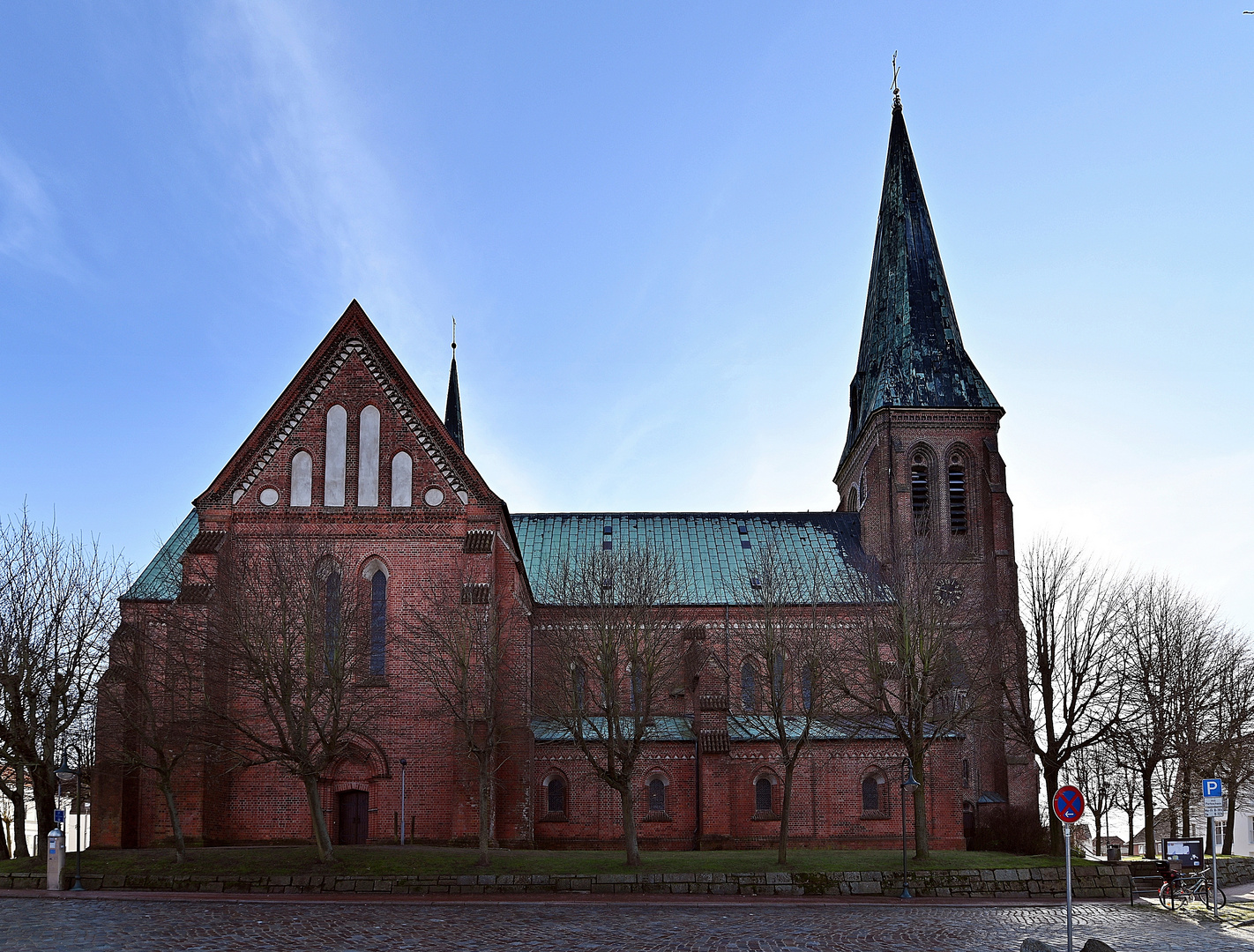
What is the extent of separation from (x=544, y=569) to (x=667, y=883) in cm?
2493

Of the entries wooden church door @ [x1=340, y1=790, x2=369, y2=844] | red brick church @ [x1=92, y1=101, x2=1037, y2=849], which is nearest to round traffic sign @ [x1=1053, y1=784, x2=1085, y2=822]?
red brick church @ [x1=92, y1=101, x2=1037, y2=849]

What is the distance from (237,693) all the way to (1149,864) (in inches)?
1143

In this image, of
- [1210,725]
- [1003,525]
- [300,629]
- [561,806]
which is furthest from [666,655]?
[1210,725]

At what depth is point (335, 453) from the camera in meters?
40.8

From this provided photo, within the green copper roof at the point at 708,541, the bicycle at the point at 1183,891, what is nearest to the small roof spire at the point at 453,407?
the green copper roof at the point at 708,541

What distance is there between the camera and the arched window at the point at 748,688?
50.4 metres

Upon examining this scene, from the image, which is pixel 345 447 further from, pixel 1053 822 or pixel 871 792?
pixel 1053 822

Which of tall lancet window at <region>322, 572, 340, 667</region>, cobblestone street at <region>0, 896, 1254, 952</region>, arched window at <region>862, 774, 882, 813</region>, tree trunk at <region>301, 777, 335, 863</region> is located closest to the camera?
cobblestone street at <region>0, 896, 1254, 952</region>

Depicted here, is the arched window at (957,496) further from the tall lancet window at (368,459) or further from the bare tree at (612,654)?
the tall lancet window at (368,459)

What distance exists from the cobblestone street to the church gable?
1592 cm

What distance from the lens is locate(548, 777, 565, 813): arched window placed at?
45.7 meters

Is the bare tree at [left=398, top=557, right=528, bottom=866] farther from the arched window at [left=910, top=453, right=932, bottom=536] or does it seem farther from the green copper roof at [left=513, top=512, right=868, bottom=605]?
the arched window at [left=910, top=453, right=932, bottom=536]

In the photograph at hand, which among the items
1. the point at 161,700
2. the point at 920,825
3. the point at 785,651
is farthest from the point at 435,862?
the point at 785,651

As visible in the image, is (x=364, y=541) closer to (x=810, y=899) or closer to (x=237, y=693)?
(x=237, y=693)
